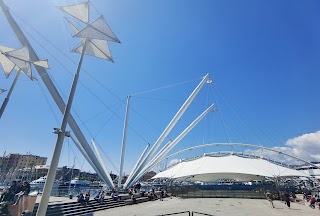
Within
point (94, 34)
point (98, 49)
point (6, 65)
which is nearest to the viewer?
point (94, 34)

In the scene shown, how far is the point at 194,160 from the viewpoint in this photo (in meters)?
51.7

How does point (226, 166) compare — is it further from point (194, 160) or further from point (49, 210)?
point (49, 210)

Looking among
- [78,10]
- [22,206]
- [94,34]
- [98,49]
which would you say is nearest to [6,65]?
[78,10]

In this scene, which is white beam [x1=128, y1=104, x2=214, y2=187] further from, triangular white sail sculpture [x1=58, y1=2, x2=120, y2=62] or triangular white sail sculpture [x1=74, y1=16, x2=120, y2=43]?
triangular white sail sculpture [x1=74, y1=16, x2=120, y2=43]

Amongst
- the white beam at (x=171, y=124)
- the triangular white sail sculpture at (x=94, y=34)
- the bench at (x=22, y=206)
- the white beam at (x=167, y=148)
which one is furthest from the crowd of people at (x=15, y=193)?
the white beam at (x=167, y=148)

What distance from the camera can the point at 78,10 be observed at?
42.7 feet

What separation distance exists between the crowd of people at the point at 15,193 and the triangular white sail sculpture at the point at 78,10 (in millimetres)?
10279

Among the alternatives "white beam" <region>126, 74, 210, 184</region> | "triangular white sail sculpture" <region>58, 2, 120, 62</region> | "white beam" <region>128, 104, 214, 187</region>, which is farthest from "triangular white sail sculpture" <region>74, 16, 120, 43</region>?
"white beam" <region>128, 104, 214, 187</region>

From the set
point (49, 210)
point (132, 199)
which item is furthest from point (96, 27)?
point (132, 199)

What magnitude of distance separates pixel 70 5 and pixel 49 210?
15.7 meters

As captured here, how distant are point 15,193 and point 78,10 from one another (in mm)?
11062

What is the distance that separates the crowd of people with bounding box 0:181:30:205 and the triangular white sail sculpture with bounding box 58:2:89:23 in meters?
10.3

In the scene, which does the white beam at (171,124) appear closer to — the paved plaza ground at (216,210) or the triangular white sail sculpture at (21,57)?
the paved plaza ground at (216,210)

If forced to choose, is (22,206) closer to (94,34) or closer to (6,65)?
(94,34)
